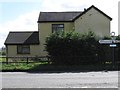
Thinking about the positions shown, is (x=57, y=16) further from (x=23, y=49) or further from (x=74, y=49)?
(x=74, y=49)

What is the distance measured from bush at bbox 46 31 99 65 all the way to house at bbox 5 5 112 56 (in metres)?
11.0

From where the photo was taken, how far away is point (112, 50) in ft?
114

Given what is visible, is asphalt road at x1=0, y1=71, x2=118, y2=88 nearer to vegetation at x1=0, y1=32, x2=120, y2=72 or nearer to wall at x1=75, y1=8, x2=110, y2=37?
vegetation at x1=0, y1=32, x2=120, y2=72

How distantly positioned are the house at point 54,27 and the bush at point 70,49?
10961 millimetres

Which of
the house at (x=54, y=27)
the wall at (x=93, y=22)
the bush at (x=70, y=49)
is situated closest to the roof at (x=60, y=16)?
the house at (x=54, y=27)

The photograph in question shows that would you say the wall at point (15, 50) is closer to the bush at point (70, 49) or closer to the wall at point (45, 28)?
the wall at point (45, 28)

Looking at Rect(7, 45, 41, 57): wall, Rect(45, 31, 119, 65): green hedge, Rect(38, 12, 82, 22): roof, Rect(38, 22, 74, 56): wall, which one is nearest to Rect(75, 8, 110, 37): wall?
Rect(38, 22, 74, 56): wall

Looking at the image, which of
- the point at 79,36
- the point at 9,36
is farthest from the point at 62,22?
the point at 79,36

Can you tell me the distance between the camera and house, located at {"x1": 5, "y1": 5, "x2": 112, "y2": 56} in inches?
1836

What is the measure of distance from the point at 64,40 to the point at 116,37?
517cm

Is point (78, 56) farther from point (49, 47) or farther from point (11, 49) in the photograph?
→ point (11, 49)

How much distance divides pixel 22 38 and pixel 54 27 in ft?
16.5

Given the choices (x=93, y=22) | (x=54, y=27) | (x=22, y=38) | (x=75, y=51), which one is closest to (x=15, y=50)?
(x=22, y=38)

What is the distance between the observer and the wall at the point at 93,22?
153 feet
